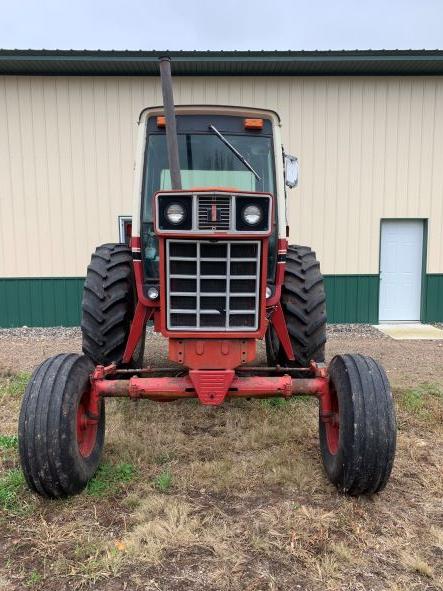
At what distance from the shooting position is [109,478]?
3109 mm

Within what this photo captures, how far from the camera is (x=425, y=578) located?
88.7 inches

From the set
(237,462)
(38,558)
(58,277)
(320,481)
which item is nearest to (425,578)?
(320,481)

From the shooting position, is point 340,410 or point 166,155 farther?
point 166,155

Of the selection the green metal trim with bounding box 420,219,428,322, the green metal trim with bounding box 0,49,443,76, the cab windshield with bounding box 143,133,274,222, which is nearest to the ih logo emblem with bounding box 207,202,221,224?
Answer: the cab windshield with bounding box 143,133,274,222

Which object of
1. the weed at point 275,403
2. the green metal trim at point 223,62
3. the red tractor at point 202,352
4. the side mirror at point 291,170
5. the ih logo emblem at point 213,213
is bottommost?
the weed at point 275,403

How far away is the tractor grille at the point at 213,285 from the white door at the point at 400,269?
6.45 metres

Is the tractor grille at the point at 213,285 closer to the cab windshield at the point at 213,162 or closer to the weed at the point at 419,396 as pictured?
the cab windshield at the point at 213,162

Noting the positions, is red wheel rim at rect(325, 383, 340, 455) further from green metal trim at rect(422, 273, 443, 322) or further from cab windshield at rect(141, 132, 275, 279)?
green metal trim at rect(422, 273, 443, 322)

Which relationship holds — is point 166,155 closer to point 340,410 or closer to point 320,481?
point 340,410

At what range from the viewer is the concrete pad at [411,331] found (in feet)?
25.9

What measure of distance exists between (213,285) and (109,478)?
4.63ft

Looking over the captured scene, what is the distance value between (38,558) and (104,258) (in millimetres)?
2333

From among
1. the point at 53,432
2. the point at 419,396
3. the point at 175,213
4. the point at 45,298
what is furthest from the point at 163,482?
the point at 45,298

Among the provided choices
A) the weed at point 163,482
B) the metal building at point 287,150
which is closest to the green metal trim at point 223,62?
the metal building at point 287,150
